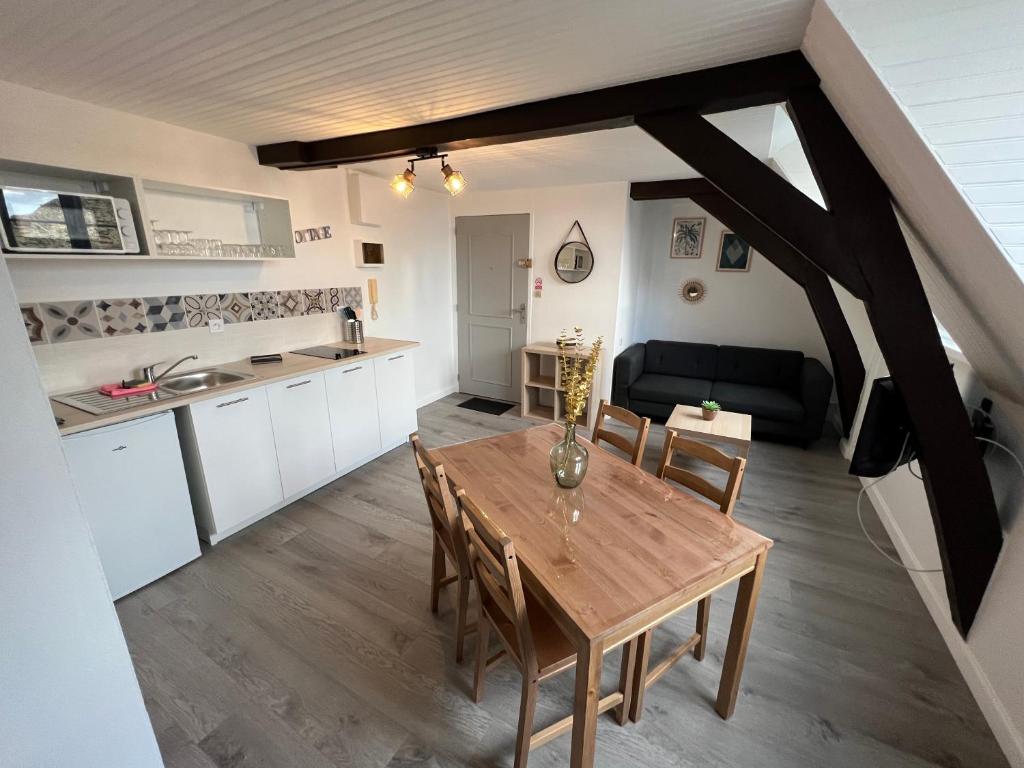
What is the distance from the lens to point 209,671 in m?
1.69

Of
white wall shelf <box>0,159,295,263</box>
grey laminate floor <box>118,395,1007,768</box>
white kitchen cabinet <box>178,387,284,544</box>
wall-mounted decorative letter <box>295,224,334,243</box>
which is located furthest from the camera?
wall-mounted decorative letter <box>295,224,334,243</box>

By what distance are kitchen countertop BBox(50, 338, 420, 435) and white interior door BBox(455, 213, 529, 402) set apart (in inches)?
58.0

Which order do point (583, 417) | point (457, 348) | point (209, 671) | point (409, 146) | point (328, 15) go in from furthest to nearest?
point (457, 348) < point (583, 417) < point (409, 146) < point (209, 671) < point (328, 15)

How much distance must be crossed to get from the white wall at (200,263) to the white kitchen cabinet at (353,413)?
625 mm

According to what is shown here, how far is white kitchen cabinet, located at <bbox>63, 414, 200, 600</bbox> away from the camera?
6.16ft

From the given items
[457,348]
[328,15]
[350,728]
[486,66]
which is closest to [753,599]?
[350,728]

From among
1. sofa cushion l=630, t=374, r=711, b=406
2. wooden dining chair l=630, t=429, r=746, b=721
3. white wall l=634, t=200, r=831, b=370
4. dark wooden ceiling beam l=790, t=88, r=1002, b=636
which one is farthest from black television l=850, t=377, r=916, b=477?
white wall l=634, t=200, r=831, b=370

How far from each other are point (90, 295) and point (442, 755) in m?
2.82

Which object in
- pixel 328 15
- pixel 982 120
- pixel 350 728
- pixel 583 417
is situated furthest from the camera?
pixel 583 417

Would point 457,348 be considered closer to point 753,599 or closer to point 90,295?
point 90,295

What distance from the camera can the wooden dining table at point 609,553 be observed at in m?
1.08

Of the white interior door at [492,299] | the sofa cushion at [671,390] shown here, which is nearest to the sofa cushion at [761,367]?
the sofa cushion at [671,390]

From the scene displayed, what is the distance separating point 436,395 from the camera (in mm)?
5051

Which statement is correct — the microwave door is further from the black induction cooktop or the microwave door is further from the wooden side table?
the wooden side table
